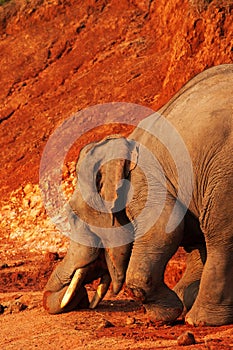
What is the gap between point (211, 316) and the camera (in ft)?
30.9

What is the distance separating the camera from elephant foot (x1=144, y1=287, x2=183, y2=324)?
31.3 ft

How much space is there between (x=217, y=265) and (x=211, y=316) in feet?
1.67

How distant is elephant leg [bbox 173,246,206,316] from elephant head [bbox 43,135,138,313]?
2.63 ft

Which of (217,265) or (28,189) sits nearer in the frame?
(217,265)

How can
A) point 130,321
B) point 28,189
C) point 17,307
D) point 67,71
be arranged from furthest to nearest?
1. point 67,71
2. point 28,189
3. point 17,307
4. point 130,321

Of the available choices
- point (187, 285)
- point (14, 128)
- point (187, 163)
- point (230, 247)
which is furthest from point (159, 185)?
point (14, 128)

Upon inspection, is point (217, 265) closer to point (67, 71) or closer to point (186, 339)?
point (186, 339)

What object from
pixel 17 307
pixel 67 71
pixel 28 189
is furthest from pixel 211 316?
→ pixel 67 71

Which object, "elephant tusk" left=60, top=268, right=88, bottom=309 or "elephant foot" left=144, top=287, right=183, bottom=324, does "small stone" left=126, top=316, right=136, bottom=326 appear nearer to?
"elephant foot" left=144, top=287, right=183, bottom=324

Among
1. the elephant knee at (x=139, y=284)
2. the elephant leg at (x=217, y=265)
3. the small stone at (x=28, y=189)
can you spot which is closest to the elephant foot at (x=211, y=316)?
the elephant leg at (x=217, y=265)

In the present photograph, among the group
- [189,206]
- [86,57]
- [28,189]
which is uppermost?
[86,57]

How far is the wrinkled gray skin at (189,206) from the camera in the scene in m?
9.31

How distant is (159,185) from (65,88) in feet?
44.1

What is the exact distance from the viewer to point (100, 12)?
24594mm
